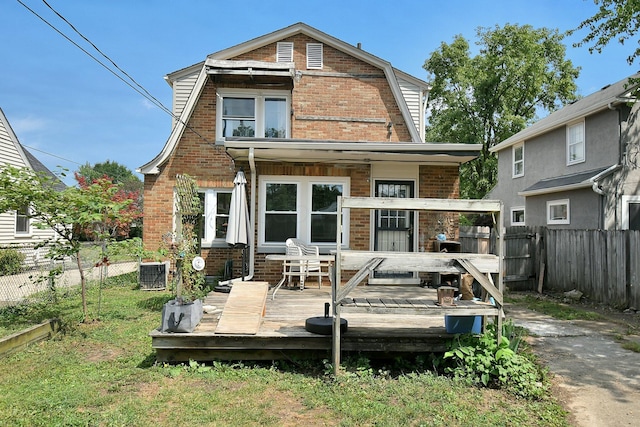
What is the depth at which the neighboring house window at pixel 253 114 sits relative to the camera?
10624 millimetres

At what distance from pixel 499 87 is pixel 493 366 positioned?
2350cm

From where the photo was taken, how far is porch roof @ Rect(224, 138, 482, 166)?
7822 mm

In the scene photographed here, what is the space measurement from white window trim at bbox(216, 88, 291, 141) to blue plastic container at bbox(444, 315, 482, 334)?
719 centimetres

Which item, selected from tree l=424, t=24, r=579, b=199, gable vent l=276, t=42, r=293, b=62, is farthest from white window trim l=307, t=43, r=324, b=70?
tree l=424, t=24, r=579, b=199

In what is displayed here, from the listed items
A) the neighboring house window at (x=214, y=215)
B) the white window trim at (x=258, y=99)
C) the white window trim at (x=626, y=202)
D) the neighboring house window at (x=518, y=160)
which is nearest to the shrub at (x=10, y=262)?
the neighboring house window at (x=214, y=215)

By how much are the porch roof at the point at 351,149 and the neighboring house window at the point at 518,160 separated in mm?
10298

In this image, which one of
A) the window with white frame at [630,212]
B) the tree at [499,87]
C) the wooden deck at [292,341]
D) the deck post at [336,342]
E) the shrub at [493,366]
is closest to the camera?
the shrub at [493,366]

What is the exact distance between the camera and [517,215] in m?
17.3

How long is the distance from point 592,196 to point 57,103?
24.2 meters

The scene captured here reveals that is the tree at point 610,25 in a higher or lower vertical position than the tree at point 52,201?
higher

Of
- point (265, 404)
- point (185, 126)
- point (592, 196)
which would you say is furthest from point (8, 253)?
point (592, 196)

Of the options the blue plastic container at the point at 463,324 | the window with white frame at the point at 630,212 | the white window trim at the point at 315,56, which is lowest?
the blue plastic container at the point at 463,324

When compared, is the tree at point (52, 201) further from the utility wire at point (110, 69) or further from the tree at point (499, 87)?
the tree at point (499, 87)

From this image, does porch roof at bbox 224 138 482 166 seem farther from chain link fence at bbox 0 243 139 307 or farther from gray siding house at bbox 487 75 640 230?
gray siding house at bbox 487 75 640 230
